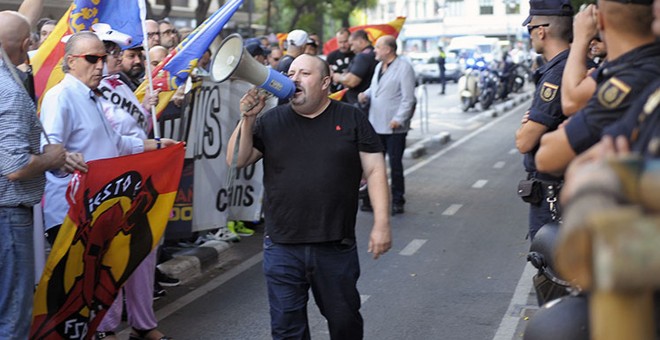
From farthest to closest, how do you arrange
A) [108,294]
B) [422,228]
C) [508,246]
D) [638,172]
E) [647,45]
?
[422,228]
[508,246]
[108,294]
[647,45]
[638,172]

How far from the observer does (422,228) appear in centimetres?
1048

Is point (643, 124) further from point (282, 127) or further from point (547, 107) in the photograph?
point (282, 127)

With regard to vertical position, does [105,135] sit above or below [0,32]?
below

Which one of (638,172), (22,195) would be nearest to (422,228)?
(22,195)

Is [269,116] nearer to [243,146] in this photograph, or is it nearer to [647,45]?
[243,146]

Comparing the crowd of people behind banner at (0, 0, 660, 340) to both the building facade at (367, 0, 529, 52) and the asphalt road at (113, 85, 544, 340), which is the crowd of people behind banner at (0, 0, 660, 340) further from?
the building facade at (367, 0, 529, 52)

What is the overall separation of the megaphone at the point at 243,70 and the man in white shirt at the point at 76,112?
3.70 ft

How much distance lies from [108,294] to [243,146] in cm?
134

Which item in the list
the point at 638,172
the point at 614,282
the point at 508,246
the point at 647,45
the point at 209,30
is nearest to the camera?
the point at 614,282

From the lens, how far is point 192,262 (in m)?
8.47

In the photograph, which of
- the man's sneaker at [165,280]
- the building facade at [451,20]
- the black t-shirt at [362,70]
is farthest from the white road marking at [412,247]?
the building facade at [451,20]

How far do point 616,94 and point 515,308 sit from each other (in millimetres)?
4265

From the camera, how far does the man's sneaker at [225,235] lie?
9.73 meters

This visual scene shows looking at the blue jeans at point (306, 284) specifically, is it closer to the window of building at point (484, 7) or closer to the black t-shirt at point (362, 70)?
the black t-shirt at point (362, 70)
